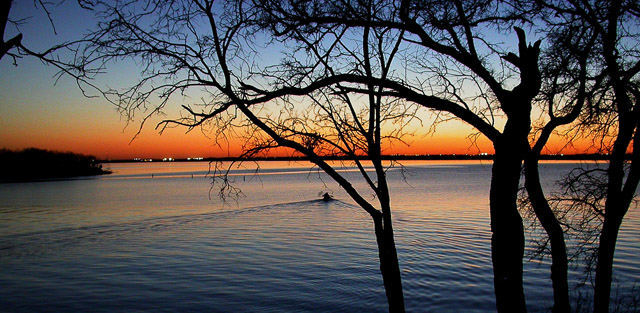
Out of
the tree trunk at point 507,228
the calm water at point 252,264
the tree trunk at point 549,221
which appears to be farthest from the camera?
the calm water at point 252,264

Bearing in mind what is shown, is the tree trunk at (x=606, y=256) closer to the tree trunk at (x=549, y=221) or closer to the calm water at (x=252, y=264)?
the tree trunk at (x=549, y=221)

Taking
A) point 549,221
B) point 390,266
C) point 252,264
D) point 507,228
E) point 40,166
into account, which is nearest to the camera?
point 507,228

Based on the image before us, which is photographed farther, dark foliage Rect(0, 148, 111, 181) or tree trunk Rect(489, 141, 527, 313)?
dark foliage Rect(0, 148, 111, 181)

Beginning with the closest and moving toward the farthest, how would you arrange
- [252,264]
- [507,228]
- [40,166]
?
[507,228] → [252,264] → [40,166]

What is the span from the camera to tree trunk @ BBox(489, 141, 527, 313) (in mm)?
4688

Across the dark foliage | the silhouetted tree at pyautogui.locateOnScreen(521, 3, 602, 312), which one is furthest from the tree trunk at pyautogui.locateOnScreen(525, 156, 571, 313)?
the dark foliage

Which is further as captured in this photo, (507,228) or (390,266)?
(390,266)

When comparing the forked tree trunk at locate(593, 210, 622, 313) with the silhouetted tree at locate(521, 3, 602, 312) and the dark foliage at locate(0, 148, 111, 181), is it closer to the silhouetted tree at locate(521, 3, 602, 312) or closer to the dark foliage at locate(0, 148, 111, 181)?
the silhouetted tree at locate(521, 3, 602, 312)

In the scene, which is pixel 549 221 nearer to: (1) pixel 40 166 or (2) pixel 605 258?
(2) pixel 605 258

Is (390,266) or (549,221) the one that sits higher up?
(549,221)

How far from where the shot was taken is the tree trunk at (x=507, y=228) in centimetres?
469

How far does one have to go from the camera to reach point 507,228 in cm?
475

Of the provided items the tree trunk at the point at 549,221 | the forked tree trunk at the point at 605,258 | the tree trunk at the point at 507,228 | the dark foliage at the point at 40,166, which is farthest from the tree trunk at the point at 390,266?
the dark foliage at the point at 40,166

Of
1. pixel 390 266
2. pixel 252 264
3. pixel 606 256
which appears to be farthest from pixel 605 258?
pixel 252 264
